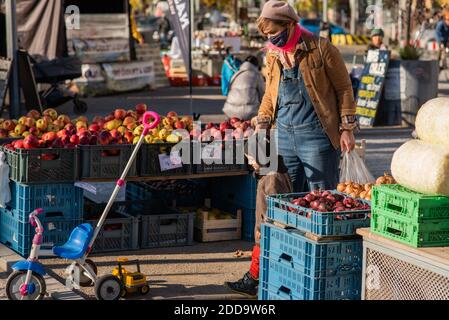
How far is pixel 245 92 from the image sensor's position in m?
14.4

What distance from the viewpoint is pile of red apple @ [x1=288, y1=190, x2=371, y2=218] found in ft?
24.0

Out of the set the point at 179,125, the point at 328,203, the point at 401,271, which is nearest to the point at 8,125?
the point at 179,125

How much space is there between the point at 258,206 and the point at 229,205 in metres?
2.39

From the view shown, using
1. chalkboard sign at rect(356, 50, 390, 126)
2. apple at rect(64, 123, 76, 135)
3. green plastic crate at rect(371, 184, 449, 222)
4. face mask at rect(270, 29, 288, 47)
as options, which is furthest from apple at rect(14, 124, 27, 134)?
chalkboard sign at rect(356, 50, 390, 126)

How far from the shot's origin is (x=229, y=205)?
11094mm

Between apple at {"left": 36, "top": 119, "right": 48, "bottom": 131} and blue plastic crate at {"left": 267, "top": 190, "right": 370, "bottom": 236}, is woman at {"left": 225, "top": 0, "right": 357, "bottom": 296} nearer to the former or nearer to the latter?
blue plastic crate at {"left": 267, "top": 190, "right": 370, "bottom": 236}

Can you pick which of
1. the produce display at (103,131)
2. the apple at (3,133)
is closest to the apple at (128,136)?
the produce display at (103,131)

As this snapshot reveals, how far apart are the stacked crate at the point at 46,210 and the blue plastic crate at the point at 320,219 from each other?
282 cm

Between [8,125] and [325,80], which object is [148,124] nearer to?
[325,80]

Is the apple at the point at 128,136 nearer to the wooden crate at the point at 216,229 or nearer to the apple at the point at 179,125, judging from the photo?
the apple at the point at 179,125

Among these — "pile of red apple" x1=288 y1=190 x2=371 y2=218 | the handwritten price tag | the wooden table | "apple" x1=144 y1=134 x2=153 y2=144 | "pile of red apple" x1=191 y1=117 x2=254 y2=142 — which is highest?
"pile of red apple" x1=191 y1=117 x2=254 y2=142

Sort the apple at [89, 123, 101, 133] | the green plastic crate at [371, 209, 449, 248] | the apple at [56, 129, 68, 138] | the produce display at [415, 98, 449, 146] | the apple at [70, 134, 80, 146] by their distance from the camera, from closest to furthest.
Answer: the green plastic crate at [371, 209, 449, 248]
the produce display at [415, 98, 449, 146]
the apple at [70, 134, 80, 146]
the apple at [56, 129, 68, 138]
the apple at [89, 123, 101, 133]

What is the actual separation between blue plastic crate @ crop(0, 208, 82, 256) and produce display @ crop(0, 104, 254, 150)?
0.68 meters
